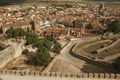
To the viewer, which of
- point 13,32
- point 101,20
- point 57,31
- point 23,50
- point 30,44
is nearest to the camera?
point 23,50

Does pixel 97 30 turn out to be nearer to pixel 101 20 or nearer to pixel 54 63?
pixel 101 20

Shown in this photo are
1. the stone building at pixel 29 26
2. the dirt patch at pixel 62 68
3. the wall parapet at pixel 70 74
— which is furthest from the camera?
the stone building at pixel 29 26

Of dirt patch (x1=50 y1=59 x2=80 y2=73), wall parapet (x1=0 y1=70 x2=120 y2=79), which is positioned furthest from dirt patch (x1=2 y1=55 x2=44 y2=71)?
wall parapet (x1=0 y1=70 x2=120 y2=79)

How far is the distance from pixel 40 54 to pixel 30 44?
28.6ft

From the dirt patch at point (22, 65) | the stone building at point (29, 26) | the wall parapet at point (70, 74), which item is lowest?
the stone building at point (29, 26)

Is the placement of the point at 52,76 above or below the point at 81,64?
above

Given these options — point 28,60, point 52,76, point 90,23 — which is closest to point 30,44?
point 28,60

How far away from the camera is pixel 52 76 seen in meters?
17.5

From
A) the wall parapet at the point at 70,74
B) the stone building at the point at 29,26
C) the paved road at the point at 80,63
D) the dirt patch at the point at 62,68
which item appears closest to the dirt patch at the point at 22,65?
the dirt patch at the point at 62,68

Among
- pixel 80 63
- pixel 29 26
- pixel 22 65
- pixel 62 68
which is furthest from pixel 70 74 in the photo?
pixel 29 26

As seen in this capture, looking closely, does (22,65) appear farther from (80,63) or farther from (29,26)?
(29,26)

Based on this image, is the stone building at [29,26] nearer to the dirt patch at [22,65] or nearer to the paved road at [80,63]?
the paved road at [80,63]

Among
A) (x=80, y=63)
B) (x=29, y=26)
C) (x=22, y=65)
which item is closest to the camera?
(x=22, y=65)

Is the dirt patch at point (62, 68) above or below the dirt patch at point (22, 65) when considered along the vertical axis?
above
